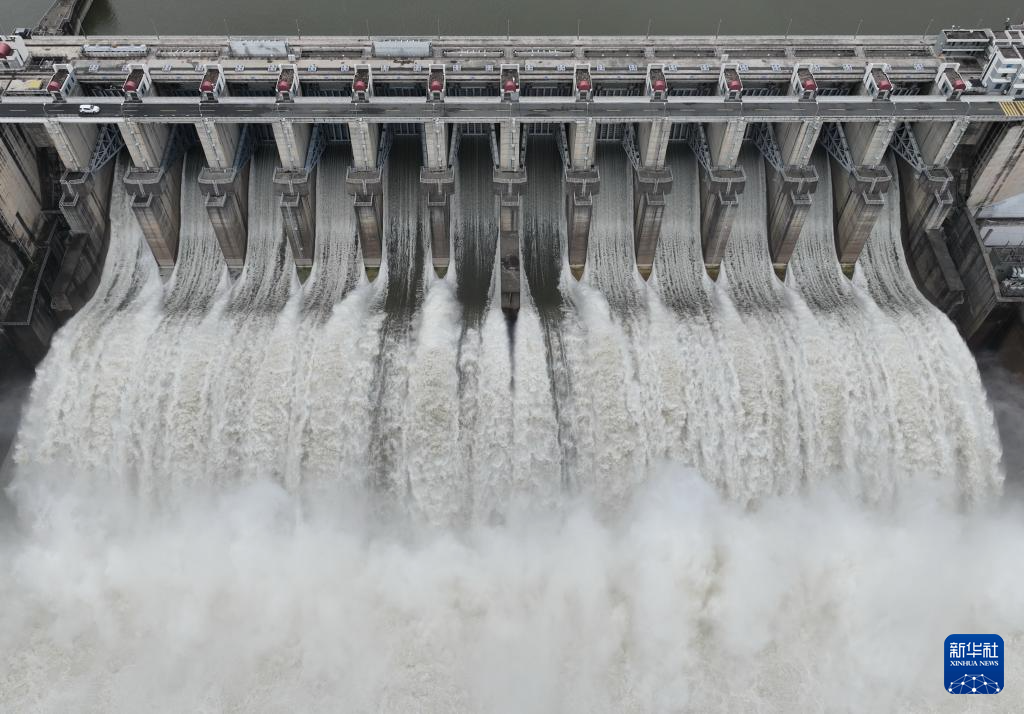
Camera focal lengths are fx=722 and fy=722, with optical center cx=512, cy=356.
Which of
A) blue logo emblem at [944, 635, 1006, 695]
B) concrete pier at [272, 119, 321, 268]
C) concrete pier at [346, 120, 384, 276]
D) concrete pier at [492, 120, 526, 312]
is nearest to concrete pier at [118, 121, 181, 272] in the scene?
concrete pier at [272, 119, 321, 268]

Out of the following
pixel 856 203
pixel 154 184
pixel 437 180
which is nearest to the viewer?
pixel 154 184

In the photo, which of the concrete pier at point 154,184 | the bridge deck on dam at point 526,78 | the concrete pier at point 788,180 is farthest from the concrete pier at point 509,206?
the concrete pier at point 154,184

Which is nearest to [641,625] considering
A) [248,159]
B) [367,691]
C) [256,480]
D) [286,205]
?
[367,691]

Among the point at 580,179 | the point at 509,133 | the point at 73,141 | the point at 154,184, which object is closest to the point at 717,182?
Result: the point at 580,179

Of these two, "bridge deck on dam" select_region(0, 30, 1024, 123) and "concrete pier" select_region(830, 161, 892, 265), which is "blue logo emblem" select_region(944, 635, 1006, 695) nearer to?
"concrete pier" select_region(830, 161, 892, 265)

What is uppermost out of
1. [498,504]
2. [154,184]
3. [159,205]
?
[154,184]

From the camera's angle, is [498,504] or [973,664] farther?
[498,504]

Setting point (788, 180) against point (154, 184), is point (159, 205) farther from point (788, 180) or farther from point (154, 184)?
point (788, 180)
